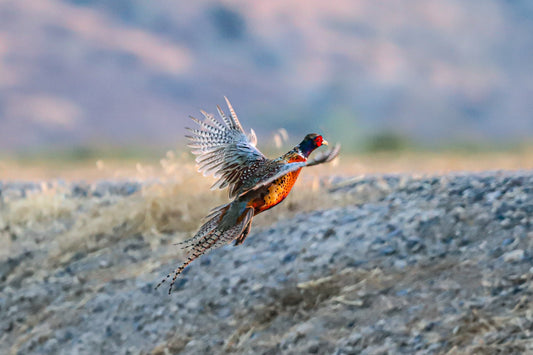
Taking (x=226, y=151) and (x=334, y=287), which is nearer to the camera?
(x=226, y=151)

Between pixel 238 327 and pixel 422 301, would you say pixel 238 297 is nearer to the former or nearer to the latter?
pixel 238 327

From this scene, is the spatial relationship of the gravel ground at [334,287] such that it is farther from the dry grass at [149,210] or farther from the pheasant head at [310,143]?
the pheasant head at [310,143]

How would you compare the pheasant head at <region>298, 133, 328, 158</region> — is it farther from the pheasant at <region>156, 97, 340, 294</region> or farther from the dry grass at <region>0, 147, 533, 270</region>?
the dry grass at <region>0, 147, 533, 270</region>

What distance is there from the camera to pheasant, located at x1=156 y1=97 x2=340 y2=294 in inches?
72.6

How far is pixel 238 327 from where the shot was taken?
15.3 feet

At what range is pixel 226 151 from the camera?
7.60 feet

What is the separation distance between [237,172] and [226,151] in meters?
0.13

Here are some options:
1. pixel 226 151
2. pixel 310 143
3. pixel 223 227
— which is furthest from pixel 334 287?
pixel 223 227

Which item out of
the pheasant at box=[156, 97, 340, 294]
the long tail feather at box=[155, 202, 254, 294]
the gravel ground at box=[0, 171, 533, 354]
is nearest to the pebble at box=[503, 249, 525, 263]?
the gravel ground at box=[0, 171, 533, 354]

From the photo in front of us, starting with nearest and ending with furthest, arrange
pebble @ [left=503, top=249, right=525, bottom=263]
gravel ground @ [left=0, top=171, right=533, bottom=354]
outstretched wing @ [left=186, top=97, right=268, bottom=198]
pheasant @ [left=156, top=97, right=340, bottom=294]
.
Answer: pheasant @ [left=156, top=97, right=340, bottom=294], outstretched wing @ [left=186, top=97, right=268, bottom=198], gravel ground @ [left=0, top=171, right=533, bottom=354], pebble @ [left=503, top=249, right=525, bottom=263]

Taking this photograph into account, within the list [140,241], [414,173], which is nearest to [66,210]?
[140,241]

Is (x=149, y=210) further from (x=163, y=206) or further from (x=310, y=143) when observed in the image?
(x=310, y=143)

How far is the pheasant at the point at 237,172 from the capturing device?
6.05 ft

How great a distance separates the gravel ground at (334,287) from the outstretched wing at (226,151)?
2248 millimetres
